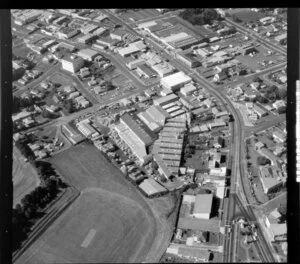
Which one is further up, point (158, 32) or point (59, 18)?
point (59, 18)

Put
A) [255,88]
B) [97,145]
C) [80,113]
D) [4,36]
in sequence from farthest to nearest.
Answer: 1. [255,88]
2. [80,113]
3. [97,145]
4. [4,36]

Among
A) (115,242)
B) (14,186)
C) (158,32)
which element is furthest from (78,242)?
(158,32)

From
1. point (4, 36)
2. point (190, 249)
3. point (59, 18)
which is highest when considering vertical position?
point (4, 36)

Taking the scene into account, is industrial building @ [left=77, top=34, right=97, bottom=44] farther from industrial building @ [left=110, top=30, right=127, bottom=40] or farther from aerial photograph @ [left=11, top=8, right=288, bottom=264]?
industrial building @ [left=110, top=30, right=127, bottom=40]

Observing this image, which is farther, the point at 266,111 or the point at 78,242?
the point at 266,111

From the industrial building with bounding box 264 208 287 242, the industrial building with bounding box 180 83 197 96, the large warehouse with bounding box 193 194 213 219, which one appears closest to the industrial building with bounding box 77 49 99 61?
the industrial building with bounding box 180 83 197 96

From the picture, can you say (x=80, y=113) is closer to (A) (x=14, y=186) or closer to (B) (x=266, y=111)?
(A) (x=14, y=186)
